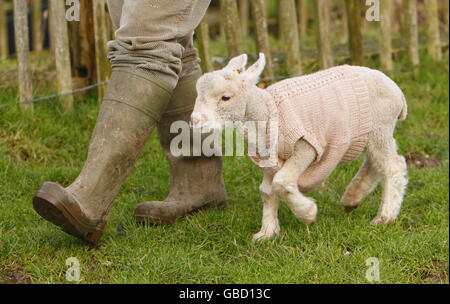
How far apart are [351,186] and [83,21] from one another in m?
2.42

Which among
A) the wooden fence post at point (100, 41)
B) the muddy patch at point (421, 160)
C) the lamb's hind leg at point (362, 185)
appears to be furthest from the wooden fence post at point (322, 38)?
the lamb's hind leg at point (362, 185)

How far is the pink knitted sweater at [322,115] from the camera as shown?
8.20 ft

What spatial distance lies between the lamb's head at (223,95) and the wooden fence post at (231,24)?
203cm

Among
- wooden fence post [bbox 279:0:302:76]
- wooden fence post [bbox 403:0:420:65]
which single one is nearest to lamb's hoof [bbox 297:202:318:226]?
wooden fence post [bbox 279:0:302:76]

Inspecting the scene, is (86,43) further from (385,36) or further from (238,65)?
(385,36)

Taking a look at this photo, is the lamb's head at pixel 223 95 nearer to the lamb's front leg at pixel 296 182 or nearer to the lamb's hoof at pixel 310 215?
the lamb's front leg at pixel 296 182

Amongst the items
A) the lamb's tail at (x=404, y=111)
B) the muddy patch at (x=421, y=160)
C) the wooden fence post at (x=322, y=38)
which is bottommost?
the muddy patch at (x=421, y=160)

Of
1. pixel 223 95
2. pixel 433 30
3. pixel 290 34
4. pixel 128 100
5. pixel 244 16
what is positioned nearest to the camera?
pixel 223 95

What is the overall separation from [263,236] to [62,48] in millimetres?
2090

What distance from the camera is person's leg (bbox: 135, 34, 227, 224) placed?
294 cm

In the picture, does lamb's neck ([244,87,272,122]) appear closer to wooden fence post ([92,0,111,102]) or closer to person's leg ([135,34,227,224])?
person's leg ([135,34,227,224])

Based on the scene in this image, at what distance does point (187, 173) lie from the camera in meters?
3.01

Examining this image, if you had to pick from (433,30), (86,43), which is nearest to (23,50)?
(86,43)

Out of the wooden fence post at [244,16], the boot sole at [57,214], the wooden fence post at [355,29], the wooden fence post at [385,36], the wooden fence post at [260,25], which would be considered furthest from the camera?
the wooden fence post at [244,16]
